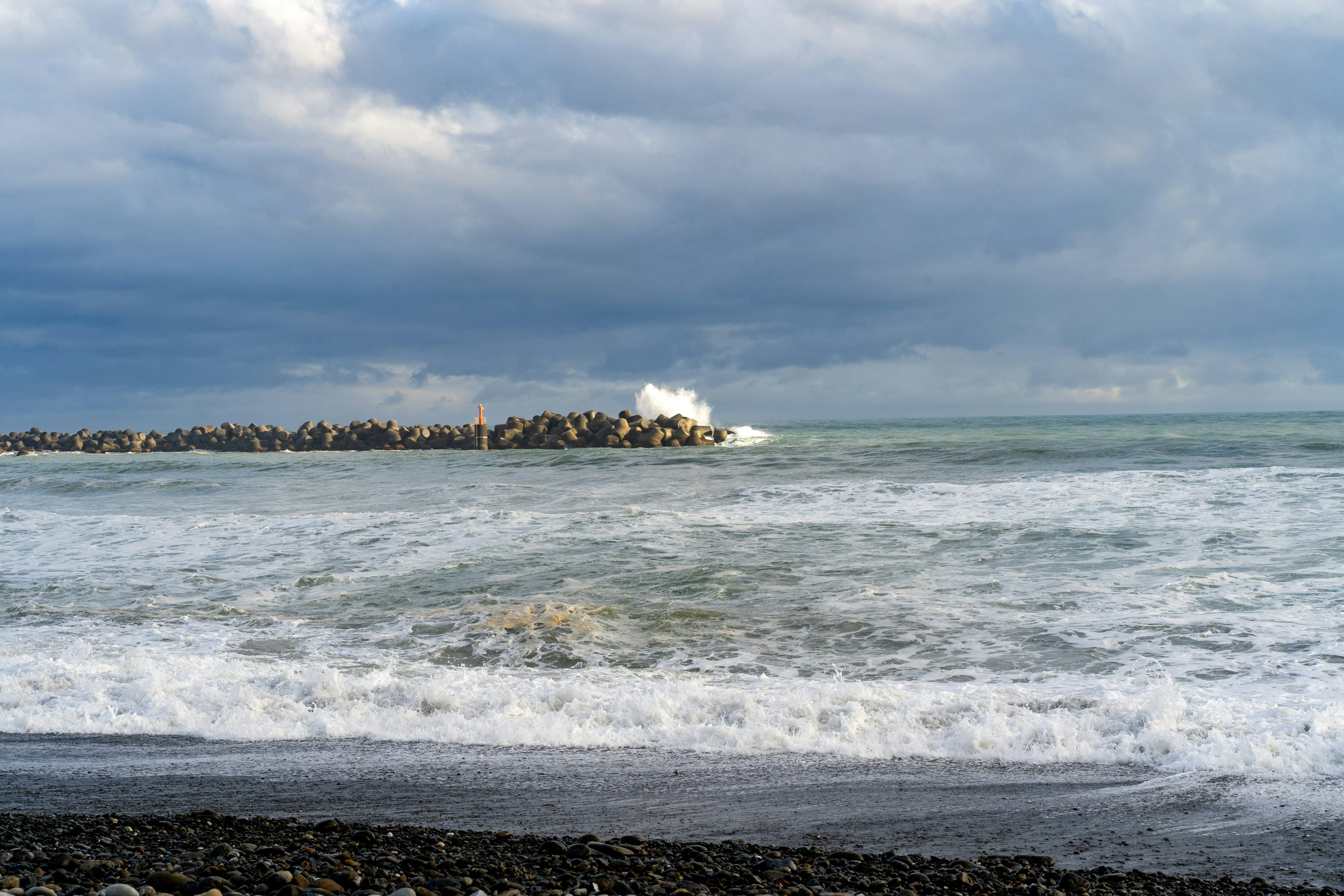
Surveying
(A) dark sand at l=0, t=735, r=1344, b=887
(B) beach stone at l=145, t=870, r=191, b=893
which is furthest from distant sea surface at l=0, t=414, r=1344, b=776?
(B) beach stone at l=145, t=870, r=191, b=893

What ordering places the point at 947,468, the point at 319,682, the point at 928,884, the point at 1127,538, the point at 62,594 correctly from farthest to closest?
the point at 947,468 < the point at 1127,538 < the point at 62,594 < the point at 319,682 < the point at 928,884

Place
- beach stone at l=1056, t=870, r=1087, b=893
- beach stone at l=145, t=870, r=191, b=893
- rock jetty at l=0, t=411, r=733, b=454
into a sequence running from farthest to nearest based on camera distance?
1. rock jetty at l=0, t=411, r=733, b=454
2. beach stone at l=1056, t=870, r=1087, b=893
3. beach stone at l=145, t=870, r=191, b=893

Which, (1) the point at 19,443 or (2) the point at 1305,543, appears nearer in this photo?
(2) the point at 1305,543

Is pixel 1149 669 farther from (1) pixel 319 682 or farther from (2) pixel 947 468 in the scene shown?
(2) pixel 947 468

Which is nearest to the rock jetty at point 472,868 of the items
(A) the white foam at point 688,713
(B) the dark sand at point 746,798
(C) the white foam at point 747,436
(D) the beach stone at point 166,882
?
(D) the beach stone at point 166,882

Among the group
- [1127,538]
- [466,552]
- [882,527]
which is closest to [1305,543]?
[1127,538]

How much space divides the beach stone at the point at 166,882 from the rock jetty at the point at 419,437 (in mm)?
30290

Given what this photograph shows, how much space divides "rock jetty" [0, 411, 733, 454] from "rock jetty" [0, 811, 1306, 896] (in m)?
29.6

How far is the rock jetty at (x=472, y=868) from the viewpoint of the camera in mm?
3002

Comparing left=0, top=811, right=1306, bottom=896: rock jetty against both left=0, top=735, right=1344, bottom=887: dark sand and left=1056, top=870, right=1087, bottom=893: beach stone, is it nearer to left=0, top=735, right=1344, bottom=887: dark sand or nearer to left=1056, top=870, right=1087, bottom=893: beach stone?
left=1056, top=870, right=1087, bottom=893: beach stone

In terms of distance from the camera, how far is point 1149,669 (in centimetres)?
627

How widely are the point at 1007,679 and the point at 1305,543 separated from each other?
22.4 ft

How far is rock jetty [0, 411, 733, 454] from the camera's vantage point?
114ft

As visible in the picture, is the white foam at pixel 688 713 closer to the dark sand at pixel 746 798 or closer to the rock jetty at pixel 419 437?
the dark sand at pixel 746 798
